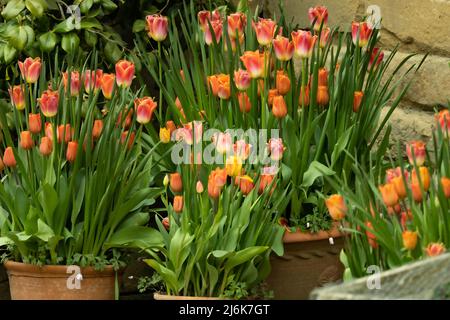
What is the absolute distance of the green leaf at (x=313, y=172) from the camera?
288cm

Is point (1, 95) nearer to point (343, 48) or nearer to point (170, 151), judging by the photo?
point (170, 151)

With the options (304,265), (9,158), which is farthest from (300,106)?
(9,158)

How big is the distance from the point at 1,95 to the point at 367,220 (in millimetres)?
1498

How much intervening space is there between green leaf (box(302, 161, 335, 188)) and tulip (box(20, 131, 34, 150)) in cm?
69

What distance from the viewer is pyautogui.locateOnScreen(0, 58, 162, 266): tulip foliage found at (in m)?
2.84

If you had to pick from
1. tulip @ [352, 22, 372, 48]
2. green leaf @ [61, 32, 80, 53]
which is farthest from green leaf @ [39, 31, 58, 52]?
tulip @ [352, 22, 372, 48]

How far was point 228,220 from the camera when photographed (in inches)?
108

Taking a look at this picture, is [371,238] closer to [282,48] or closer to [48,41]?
[282,48]

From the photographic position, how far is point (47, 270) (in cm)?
286

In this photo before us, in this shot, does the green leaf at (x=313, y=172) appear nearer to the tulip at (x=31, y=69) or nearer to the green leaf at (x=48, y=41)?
the tulip at (x=31, y=69)

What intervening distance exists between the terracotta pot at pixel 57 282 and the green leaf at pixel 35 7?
0.82 meters

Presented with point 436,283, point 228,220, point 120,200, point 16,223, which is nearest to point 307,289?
point 228,220

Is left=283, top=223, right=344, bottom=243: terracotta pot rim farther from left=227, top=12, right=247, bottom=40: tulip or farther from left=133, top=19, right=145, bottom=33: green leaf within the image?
left=133, top=19, right=145, bottom=33: green leaf

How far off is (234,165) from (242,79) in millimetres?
312
